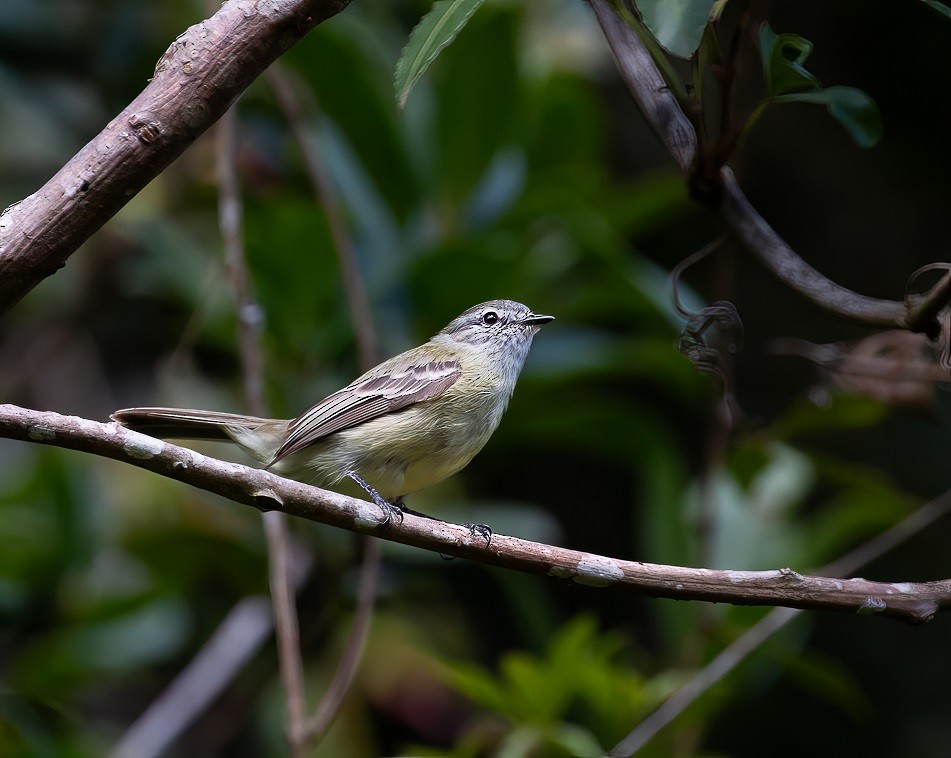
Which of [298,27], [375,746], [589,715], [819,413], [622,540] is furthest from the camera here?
[622,540]

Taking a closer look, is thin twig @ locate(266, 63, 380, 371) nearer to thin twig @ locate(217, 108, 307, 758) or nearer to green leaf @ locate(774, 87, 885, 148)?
thin twig @ locate(217, 108, 307, 758)

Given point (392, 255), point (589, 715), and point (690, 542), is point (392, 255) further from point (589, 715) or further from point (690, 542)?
point (589, 715)

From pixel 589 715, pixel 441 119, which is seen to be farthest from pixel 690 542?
pixel 441 119

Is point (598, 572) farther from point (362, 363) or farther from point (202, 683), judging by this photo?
point (202, 683)

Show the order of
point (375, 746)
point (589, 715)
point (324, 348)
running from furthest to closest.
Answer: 1. point (375, 746)
2. point (324, 348)
3. point (589, 715)

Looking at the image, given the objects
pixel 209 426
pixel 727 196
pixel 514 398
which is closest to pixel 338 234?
pixel 209 426

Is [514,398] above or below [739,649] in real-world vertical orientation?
above

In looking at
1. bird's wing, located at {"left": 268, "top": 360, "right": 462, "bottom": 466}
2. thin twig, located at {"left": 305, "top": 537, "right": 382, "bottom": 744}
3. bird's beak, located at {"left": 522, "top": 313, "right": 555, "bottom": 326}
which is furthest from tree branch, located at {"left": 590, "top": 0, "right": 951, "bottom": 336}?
thin twig, located at {"left": 305, "top": 537, "right": 382, "bottom": 744}
